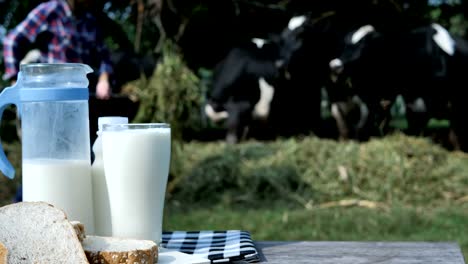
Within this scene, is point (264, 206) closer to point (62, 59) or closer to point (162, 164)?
point (62, 59)

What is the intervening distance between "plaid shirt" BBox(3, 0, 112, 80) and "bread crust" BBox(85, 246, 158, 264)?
296 centimetres

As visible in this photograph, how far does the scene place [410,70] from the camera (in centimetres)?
1015

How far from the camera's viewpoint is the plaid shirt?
15.2 ft

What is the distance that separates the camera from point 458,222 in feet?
18.4

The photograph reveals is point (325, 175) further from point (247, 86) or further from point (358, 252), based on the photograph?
point (358, 252)

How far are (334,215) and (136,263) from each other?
4.29 metres

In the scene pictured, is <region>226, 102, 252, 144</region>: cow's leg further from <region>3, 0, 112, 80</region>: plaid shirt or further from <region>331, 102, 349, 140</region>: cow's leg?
<region>3, 0, 112, 80</region>: plaid shirt

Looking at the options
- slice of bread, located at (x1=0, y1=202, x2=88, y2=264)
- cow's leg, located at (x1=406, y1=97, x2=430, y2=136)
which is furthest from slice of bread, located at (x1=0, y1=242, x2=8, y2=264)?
cow's leg, located at (x1=406, y1=97, x2=430, y2=136)

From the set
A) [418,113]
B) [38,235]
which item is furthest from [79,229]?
[418,113]

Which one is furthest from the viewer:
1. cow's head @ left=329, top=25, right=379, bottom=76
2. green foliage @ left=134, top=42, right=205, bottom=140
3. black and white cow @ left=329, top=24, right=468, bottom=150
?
cow's head @ left=329, top=25, right=379, bottom=76

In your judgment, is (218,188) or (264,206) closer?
(264,206)

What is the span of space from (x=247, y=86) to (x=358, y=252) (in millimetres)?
9032

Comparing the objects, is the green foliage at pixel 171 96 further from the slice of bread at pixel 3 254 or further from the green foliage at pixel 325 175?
the slice of bread at pixel 3 254

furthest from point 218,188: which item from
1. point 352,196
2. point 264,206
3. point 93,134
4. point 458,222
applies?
point 93,134
